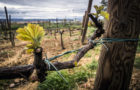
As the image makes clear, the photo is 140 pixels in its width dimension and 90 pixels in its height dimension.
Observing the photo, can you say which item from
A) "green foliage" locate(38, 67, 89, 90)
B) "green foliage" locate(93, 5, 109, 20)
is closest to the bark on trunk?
"green foliage" locate(93, 5, 109, 20)

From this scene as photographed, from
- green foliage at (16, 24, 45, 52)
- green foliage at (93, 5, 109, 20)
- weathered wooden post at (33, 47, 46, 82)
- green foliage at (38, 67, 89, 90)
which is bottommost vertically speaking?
green foliage at (38, 67, 89, 90)

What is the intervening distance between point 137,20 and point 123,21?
0.57 ft

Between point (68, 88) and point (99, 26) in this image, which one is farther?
point (68, 88)

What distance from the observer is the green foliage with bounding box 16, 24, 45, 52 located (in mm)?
538

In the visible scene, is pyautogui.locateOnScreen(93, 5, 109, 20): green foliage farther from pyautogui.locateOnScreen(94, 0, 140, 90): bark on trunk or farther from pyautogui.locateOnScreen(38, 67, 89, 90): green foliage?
pyautogui.locateOnScreen(38, 67, 89, 90): green foliage

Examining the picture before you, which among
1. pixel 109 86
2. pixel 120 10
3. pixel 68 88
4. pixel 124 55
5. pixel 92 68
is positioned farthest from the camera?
pixel 92 68

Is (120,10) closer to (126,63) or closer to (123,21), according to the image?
(123,21)

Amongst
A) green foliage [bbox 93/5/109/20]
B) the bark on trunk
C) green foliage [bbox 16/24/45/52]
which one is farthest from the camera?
the bark on trunk

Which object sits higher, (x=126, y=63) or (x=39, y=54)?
(x=39, y=54)

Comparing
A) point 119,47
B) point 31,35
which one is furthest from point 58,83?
point 31,35

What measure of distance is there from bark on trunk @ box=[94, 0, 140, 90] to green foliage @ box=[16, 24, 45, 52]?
0.85m

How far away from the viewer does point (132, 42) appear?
1055 mm

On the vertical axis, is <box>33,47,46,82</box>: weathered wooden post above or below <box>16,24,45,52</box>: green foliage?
below

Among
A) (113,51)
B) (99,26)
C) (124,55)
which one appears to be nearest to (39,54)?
(99,26)
